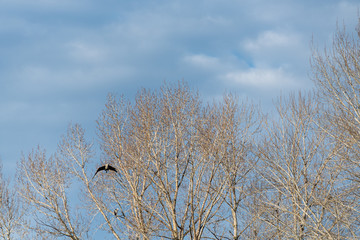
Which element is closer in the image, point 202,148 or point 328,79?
point 328,79

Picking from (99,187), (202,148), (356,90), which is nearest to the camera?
(356,90)

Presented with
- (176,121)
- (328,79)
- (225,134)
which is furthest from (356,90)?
(176,121)

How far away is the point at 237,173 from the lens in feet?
49.1

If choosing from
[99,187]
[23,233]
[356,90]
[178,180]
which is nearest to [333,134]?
[356,90]

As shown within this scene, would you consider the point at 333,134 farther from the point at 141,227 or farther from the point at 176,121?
the point at 141,227

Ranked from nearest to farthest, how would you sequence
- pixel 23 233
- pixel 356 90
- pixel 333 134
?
pixel 356 90 → pixel 333 134 → pixel 23 233

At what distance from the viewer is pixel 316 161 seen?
1489 centimetres

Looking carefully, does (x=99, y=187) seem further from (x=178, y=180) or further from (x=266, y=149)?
(x=266, y=149)

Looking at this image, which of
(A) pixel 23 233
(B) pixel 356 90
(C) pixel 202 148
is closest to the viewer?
(B) pixel 356 90

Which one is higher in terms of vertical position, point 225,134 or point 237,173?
point 225,134

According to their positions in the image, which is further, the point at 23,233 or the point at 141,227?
the point at 23,233

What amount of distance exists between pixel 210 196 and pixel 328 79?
5.60 metres

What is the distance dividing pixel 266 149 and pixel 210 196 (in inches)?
97.3

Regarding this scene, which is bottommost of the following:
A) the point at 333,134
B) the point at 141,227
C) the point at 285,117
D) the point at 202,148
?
the point at 141,227
